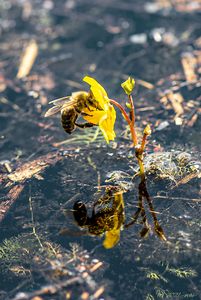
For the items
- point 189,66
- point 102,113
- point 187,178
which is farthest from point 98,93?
point 189,66

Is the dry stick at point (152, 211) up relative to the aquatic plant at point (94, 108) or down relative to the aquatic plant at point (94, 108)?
down

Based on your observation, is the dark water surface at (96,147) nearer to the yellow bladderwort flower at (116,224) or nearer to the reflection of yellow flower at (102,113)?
the yellow bladderwort flower at (116,224)

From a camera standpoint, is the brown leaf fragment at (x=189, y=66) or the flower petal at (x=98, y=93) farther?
the brown leaf fragment at (x=189, y=66)

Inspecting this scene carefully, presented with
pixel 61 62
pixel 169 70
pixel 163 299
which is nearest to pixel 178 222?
pixel 163 299

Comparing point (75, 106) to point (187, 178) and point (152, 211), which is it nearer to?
point (152, 211)

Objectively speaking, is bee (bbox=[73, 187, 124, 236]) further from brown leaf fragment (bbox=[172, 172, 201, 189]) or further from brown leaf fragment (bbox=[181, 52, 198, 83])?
brown leaf fragment (bbox=[181, 52, 198, 83])

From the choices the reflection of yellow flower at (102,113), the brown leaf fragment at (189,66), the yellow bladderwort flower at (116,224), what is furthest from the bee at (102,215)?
the brown leaf fragment at (189,66)

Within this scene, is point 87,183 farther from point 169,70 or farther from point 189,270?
point 169,70

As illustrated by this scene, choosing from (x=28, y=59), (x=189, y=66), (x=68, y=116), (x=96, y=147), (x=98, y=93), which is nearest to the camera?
(x=98, y=93)
